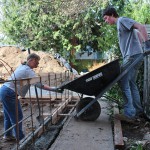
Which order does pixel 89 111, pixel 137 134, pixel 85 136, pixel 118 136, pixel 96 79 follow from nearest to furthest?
1. pixel 118 136
2. pixel 85 136
3. pixel 137 134
4. pixel 96 79
5. pixel 89 111

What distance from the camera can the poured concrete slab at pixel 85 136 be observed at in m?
3.93

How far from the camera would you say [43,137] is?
522 cm

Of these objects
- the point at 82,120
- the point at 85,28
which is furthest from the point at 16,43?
the point at 82,120

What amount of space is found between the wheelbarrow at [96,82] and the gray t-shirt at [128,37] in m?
0.18

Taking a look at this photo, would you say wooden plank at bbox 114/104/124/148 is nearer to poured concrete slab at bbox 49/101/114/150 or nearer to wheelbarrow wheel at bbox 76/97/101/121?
poured concrete slab at bbox 49/101/114/150

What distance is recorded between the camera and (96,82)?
5121 mm

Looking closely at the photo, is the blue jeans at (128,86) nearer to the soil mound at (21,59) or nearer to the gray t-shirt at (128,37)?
the gray t-shirt at (128,37)

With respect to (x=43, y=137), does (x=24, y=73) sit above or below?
above

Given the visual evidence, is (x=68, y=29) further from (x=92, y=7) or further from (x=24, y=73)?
(x=24, y=73)

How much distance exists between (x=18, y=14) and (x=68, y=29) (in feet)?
16.0

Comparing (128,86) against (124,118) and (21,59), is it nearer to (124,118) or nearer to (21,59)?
(124,118)

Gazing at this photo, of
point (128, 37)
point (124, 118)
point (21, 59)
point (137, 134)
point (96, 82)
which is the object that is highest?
point (128, 37)

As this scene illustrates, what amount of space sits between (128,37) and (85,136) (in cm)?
193

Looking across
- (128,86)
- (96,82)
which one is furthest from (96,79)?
(128,86)
